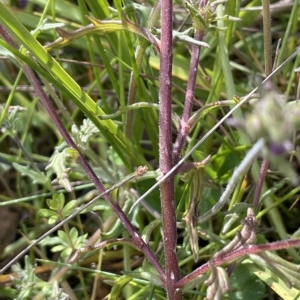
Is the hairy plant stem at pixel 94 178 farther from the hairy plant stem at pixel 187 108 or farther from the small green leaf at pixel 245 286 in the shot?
the small green leaf at pixel 245 286

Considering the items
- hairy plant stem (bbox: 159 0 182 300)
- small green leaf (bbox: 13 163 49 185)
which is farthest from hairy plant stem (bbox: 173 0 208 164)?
small green leaf (bbox: 13 163 49 185)

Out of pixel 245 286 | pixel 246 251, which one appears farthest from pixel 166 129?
pixel 245 286

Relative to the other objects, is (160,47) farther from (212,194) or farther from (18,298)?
(18,298)

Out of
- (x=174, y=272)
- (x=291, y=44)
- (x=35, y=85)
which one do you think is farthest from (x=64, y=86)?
(x=291, y=44)

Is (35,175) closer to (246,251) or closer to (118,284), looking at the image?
(118,284)

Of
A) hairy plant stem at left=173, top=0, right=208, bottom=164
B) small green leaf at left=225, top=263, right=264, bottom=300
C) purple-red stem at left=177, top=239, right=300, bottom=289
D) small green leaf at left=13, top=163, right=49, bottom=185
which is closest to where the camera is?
purple-red stem at left=177, top=239, right=300, bottom=289

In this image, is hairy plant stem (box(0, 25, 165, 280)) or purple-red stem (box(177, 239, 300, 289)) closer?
purple-red stem (box(177, 239, 300, 289))

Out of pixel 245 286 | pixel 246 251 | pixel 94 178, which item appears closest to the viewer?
pixel 246 251

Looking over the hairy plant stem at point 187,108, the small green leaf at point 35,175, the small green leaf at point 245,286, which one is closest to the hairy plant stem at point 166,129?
the hairy plant stem at point 187,108

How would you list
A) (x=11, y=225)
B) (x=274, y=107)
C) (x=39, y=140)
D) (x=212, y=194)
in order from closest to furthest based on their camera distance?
(x=274, y=107), (x=212, y=194), (x=11, y=225), (x=39, y=140)

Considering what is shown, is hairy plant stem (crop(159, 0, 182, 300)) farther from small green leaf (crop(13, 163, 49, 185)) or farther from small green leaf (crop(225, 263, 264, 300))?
small green leaf (crop(13, 163, 49, 185))

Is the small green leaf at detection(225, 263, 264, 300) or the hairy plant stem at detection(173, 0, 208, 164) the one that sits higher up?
the hairy plant stem at detection(173, 0, 208, 164)
